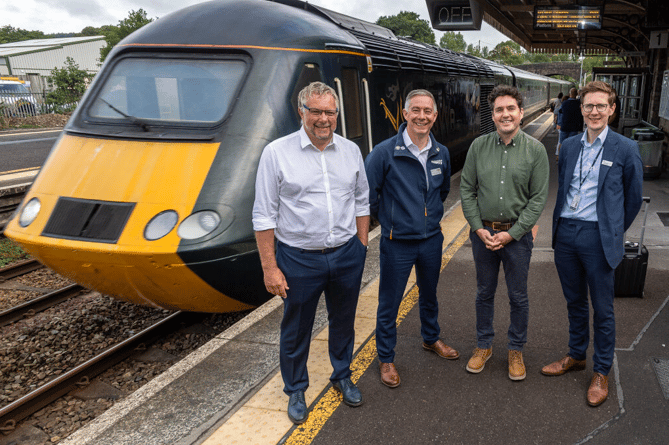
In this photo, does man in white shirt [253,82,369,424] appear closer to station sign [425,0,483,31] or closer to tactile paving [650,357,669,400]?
tactile paving [650,357,669,400]

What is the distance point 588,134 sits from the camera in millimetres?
3324

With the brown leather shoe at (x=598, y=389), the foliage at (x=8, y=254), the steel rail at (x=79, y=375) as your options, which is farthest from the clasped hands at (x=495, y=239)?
the foliage at (x=8, y=254)

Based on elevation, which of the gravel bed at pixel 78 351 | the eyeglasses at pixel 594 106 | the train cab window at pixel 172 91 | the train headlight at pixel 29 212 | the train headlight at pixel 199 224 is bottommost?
the gravel bed at pixel 78 351

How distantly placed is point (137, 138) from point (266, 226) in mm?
2038

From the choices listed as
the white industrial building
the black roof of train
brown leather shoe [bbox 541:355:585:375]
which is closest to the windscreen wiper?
the black roof of train

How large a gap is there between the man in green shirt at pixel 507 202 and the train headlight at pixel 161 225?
207 cm

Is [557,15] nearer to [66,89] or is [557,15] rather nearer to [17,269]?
[17,269]

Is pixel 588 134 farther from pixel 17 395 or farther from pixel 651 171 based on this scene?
pixel 651 171

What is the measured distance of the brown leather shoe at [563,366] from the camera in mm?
3555

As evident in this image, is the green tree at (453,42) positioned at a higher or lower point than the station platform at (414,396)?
higher

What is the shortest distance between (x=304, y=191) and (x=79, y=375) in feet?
8.98

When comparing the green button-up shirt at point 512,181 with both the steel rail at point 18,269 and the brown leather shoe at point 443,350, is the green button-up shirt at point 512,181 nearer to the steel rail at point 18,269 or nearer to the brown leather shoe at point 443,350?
the brown leather shoe at point 443,350

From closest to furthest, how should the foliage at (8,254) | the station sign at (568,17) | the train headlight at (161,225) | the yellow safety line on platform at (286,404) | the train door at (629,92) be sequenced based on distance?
the yellow safety line on platform at (286,404) → the train headlight at (161,225) → the foliage at (8,254) → the train door at (629,92) → the station sign at (568,17)

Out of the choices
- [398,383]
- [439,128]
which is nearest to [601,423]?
[398,383]
